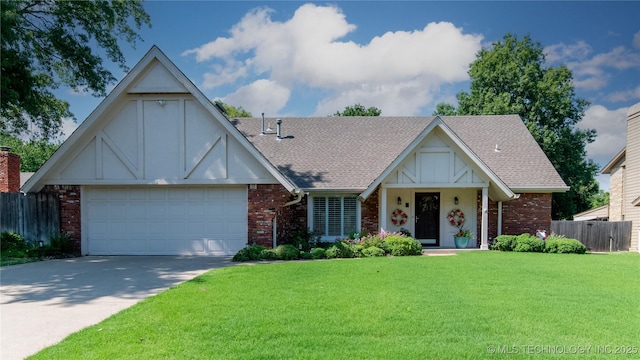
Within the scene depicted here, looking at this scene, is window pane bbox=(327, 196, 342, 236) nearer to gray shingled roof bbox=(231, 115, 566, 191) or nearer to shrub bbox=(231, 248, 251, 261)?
gray shingled roof bbox=(231, 115, 566, 191)

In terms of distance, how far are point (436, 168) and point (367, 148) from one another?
391 cm

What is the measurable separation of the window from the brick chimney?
51.1 feet

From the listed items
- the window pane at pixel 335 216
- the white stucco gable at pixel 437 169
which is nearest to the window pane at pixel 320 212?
the window pane at pixel 335 216

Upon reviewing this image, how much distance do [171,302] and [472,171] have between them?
1155 cm

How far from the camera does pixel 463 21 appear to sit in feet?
51.5

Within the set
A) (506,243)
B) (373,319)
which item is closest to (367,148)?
(506,243)

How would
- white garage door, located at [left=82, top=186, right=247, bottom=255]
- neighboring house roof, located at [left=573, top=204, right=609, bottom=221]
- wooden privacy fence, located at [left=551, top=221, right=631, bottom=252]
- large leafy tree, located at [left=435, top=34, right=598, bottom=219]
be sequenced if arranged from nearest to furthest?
white garage door, located at [left=82, top=186, right=247, bottom=255]
wooden privacy fence, located at [left=551, top=221, right=631, bottom=252]
neighboring house roof, located at [left=573, top=204, right=609, bottom=221]
large leafy tree, located at [left=435, top=34, right=598, bottom=219]

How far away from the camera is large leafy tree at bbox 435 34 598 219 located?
29297 mm

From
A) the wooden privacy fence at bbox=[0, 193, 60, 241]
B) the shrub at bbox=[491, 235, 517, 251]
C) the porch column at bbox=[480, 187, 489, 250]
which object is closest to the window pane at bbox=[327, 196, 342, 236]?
the porch column at bbox=[480, 187, 489, 250]

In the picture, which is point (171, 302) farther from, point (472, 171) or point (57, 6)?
point (57, 6)

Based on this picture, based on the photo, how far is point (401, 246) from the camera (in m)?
12.9

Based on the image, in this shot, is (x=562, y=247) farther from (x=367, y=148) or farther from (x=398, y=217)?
(x=367, y=148)

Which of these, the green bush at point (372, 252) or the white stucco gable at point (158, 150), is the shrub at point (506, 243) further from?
the white stucco gable at point (158, 150)

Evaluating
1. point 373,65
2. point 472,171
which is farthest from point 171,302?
point 373,65
